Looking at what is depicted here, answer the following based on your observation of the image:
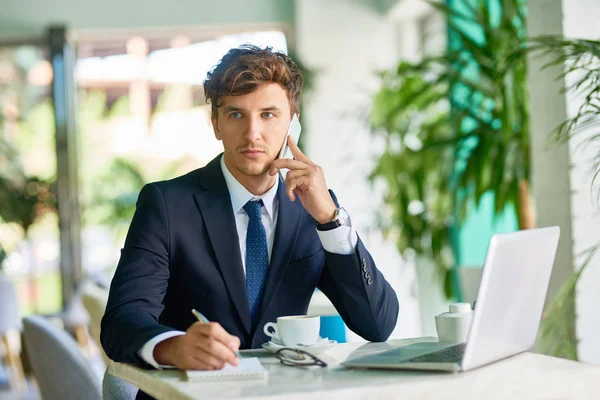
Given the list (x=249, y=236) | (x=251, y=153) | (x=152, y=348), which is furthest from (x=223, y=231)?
(x=152, y=348)

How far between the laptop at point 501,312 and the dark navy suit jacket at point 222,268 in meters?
0.31

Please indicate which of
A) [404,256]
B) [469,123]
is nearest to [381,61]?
[469,123]

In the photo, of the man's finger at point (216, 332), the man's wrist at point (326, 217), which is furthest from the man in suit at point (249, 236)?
the man's finger at point (216, 332)

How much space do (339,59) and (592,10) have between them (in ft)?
16.9

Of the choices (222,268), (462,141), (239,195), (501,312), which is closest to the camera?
(501,312)

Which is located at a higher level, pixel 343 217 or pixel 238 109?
pixel 238 109

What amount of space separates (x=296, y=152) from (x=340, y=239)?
0.77ft

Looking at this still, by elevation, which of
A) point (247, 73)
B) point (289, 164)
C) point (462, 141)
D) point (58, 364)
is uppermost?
point (247, 73)

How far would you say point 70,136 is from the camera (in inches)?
321

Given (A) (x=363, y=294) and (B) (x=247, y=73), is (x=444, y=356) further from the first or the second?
(B) (x=247, y=73)

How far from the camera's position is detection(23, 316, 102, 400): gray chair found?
2.12 metres

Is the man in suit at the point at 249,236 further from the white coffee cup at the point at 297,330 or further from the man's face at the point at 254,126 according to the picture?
the white coffee cup at the point at 297,330

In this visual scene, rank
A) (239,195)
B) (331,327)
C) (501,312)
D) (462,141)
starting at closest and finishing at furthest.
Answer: (501,312) → (239,195) → (331,327) → (462,141)

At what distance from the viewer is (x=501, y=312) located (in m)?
1.45
